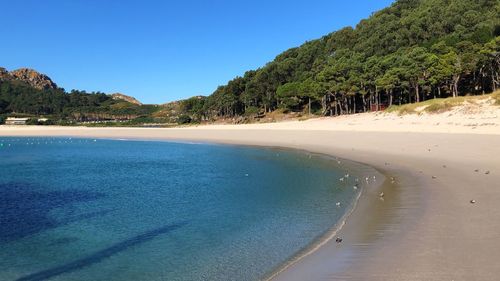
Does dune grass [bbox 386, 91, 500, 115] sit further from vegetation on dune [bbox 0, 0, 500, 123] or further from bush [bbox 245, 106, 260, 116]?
bush [bbox 245, 106, 260, 116]

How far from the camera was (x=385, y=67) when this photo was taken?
68.9 metres

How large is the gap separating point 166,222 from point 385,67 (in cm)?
6379

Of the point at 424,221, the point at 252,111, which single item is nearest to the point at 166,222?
the point at 424,221

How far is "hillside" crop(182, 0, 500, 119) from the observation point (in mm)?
60844

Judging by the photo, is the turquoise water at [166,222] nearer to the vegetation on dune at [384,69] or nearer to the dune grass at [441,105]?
the dune grass at [441,105]

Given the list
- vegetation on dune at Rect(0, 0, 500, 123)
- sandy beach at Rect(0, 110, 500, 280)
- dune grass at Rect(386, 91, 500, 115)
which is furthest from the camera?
vegetation on dune at Rect(0, 0, 500, 123)

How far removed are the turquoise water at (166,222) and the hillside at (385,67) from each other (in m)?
45.6

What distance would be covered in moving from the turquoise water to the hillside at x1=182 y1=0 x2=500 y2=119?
45611 mm

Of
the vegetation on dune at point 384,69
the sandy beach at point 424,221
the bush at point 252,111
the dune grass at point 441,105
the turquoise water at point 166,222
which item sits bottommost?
the turquoise water at point 166,222

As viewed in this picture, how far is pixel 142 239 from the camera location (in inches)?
416

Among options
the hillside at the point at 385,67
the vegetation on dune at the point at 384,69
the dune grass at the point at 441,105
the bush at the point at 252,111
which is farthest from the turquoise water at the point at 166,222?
the bush at the point at 252,111

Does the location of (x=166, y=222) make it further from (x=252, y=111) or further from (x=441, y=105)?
(x=252, y=111)

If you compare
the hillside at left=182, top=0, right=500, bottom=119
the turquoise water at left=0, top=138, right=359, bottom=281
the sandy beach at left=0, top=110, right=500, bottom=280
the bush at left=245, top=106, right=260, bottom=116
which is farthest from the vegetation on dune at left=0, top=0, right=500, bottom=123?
the turquoise water at left=0, top=138, right=359, bottom=281

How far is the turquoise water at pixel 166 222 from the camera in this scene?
27.6 feet
